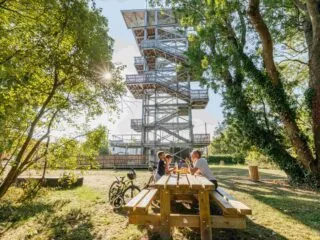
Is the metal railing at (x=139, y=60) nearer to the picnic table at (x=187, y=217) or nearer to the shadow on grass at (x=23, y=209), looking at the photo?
the shadow on grass at (x=23, y=209)

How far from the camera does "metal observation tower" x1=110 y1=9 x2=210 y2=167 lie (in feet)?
99.2

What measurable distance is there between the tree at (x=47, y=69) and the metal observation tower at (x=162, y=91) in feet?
71.4

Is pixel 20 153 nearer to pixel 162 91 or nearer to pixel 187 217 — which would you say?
pixel 187 217

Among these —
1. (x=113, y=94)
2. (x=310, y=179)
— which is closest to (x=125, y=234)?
(x=113, y=94)

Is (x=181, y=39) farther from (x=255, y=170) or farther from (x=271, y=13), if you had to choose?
(x=255, y=170)

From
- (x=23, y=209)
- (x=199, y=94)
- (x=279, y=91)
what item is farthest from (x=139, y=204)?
(x=199, y=94)

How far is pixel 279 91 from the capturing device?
1305 cm

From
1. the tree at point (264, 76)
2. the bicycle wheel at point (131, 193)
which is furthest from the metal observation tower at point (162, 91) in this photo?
the bicycle wheel at point (131, 193)

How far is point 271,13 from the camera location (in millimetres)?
14992

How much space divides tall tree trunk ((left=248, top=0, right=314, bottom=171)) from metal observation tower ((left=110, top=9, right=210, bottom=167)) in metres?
16.9

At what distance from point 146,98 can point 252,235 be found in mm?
27942

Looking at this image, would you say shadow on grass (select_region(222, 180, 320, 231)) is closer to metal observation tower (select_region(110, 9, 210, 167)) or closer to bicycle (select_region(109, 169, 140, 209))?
bicycle (select_region(109, 169, 140, 209))

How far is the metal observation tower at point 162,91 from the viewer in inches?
1191

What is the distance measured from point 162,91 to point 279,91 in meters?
19.3
